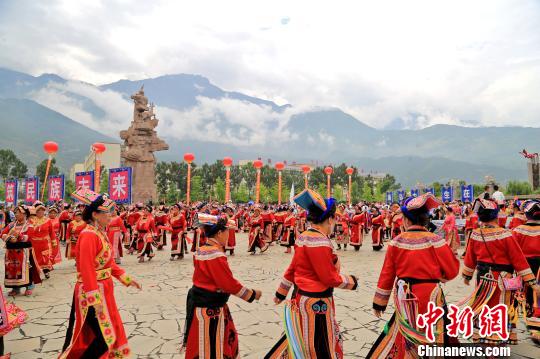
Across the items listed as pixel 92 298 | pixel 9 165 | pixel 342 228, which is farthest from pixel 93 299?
pixel 9 165

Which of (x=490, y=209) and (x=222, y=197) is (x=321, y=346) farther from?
(x=222, y=197)

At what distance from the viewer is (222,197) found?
55.0m

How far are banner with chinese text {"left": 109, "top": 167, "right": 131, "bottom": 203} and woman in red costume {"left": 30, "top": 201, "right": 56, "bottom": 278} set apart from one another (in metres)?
7.08

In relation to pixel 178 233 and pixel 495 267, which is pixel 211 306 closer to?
pixel 495 267

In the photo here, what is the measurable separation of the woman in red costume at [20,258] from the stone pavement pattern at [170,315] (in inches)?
12.2

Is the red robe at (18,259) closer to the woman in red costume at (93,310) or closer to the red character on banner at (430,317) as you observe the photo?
the woman in red costume at (93,310)

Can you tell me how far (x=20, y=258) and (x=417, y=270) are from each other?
7.13m

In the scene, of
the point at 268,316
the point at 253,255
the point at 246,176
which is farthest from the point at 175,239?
the point at 246,176

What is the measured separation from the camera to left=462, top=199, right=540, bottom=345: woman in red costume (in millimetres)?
4117

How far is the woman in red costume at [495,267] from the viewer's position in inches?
162

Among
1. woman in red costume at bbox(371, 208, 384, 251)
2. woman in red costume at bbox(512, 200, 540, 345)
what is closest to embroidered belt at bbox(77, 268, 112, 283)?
woman in red costume at bbox(512, 200, 540, 345)

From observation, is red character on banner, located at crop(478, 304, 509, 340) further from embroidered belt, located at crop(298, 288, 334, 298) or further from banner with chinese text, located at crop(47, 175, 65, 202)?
banner with chinese text, located at crop(47, 175, 65, 202)

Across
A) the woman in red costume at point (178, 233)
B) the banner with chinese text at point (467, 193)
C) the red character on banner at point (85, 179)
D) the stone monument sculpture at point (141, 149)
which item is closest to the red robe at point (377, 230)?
the woman in red costume at point (178, 233)

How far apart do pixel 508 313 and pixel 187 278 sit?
6.43m
